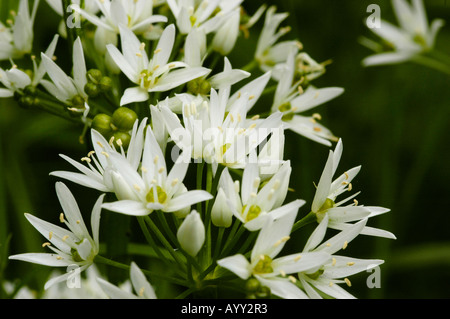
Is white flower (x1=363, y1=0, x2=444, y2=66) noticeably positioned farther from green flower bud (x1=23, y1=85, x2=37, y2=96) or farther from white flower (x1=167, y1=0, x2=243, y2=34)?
green flower bud (x1=23, y1=85, x2=37, y2=96)

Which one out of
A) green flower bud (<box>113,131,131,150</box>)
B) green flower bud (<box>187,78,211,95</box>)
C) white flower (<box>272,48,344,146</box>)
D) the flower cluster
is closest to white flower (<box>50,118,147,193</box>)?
the flower cluster

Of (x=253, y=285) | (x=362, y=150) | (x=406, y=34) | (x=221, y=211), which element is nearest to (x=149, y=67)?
(x=221, y=211)

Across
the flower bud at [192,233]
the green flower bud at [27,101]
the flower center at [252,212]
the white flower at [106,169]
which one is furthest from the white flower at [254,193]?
the green flower bud at [27,101]

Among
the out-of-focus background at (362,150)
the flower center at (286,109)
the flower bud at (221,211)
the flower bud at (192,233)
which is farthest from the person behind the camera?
the out-of-focus background at (362,150)

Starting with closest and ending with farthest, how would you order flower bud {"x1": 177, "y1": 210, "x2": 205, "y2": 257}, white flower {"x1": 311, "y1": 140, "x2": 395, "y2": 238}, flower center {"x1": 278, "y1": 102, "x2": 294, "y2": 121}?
1. flower bud {"x1": 177, "y1": 210, "x2": 205, "y2": 257}
2. white flower {"x1": 311, "y1": 140, "x2": 395, "y2": 238}
3. flower center {"x1": 278, "y1": 102, "x2": 294, "y2": 121}

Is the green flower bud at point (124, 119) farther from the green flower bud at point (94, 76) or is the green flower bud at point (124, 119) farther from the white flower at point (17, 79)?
the white flower at point (17, 79)

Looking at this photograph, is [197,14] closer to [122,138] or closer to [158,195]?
[122,138]
